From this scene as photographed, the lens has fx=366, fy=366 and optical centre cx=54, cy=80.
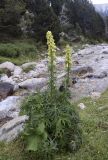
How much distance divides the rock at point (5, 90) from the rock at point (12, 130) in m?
6.31

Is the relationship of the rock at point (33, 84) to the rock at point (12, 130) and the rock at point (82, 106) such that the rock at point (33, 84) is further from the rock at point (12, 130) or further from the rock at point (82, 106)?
the rock at point (12, 130)

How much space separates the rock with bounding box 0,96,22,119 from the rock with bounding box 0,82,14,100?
1.01 meters

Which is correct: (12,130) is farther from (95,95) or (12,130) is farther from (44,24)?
(44,24)

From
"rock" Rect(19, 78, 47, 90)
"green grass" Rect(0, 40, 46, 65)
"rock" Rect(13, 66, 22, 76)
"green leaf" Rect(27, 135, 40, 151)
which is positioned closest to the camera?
"green leaf" Rect(27, 135, 40, 151)

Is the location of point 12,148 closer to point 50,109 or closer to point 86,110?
point 50,109

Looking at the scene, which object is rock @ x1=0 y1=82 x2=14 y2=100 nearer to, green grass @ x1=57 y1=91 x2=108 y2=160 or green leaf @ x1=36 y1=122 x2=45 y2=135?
green grass @ x1=57 y1=91 x2=108 y2=160

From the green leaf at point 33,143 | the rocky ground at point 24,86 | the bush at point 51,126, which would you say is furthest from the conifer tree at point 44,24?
the green leaf at point 33,143

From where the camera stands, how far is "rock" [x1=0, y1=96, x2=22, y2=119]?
13.7 meters

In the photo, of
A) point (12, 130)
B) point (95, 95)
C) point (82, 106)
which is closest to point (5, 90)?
point (95, 95)

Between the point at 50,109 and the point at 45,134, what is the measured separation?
0.74 m

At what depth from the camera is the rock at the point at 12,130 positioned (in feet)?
32.9

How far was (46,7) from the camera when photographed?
163ft

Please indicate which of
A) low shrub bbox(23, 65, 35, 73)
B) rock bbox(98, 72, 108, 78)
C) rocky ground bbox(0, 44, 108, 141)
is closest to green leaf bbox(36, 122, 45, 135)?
rocky ground bbox(0, 44, 108, 141)

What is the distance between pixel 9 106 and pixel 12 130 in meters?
4.39
